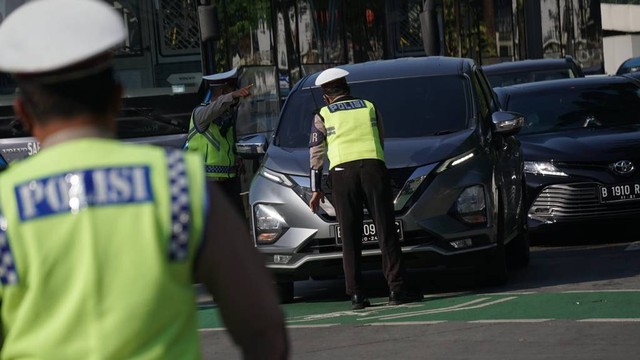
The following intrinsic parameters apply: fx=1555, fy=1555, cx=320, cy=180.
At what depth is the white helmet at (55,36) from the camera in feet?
8.52

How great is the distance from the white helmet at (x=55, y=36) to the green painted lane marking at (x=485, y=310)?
23.3ft

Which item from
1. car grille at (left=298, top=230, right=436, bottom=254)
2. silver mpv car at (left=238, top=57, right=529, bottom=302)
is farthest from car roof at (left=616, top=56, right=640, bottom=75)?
car grille at (left=298, top=230, right=436, bottom=254)

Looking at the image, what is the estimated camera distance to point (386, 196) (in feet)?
35.3

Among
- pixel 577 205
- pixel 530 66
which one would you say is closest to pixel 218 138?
pixel 577 205

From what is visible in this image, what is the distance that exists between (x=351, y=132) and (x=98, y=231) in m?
8.30

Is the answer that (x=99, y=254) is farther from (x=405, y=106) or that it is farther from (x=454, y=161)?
(x=405, y=106)

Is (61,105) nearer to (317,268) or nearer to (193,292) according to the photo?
(193,292)

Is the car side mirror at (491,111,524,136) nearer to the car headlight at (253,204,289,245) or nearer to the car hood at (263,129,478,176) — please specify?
the car hood at (263,129,478,176)

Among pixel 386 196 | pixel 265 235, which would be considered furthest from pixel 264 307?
pixel 265 235

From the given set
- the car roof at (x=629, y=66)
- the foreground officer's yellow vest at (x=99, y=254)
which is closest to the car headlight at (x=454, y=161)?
the foreground officer's yellow vest at (x=99, y=254)

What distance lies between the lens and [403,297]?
11039mm

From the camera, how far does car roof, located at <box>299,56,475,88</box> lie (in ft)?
41.3

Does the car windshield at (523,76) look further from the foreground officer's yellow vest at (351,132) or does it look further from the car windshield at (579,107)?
the foreground officer's yellow vest at (351,132)

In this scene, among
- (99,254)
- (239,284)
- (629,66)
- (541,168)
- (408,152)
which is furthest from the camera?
(629,66)
